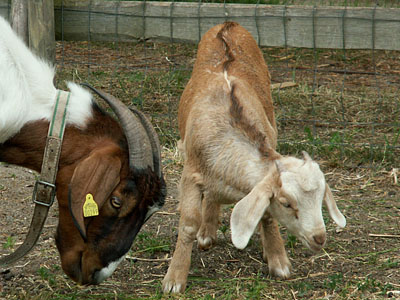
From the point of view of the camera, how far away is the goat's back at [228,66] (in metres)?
5.36

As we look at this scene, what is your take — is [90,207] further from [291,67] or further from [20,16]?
[291,67]

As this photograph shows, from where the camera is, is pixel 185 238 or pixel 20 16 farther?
pixel 20 16

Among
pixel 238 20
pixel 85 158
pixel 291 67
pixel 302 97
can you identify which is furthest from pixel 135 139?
pixel 291 67

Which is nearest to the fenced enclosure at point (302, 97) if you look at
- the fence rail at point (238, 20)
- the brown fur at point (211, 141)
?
the fence rail at point (238, 20)

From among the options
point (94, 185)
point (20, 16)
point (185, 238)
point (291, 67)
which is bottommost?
point (185, 238)

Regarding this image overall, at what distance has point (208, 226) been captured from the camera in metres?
5.24

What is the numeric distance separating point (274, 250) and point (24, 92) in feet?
6.77

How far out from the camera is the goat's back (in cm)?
536

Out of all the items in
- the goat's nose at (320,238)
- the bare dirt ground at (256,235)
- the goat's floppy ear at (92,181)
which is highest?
the goat's floppy ear at (92,181)

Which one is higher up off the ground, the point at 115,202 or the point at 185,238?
the point at 115,202

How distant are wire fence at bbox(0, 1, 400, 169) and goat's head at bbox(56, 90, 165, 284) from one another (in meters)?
3.18

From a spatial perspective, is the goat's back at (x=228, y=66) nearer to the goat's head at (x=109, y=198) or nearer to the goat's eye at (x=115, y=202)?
the goat's head at (x=109, y=198)

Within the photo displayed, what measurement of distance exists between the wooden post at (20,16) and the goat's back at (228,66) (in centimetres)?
186

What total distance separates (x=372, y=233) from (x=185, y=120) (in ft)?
5.74
